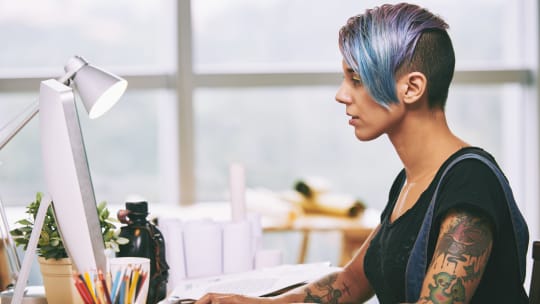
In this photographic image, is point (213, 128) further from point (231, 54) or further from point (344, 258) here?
point (344, 258)

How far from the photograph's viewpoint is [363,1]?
3.64 metres

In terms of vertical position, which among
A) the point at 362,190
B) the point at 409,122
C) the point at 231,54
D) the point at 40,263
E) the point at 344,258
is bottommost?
the point at 344,258

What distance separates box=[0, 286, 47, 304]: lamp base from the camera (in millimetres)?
1393

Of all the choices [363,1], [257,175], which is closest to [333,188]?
[257,175]

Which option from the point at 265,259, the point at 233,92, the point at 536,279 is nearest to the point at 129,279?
the point at 265,259

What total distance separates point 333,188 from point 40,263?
2.40m

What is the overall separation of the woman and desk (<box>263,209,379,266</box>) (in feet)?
5.28

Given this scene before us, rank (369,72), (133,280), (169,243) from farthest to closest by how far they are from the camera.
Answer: (169,243)
(369,72)
(133,280)

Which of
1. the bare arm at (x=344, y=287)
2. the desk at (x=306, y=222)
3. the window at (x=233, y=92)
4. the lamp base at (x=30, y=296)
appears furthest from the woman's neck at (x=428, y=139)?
the window at (x=233, y=92)

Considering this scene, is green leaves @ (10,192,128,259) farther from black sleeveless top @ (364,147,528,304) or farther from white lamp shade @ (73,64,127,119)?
black sleeveless top @ (364,147,528,304)

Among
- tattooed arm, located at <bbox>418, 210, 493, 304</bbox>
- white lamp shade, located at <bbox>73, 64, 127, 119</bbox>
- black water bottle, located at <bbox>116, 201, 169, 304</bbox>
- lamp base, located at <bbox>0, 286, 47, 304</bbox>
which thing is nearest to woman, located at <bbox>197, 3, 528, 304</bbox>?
tattooed arm, located at <bbox>418, 210, 493, 304</bbox>

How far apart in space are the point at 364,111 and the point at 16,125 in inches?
24.8

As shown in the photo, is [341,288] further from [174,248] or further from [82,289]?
[82,289]

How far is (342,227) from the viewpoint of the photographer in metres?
3.17
